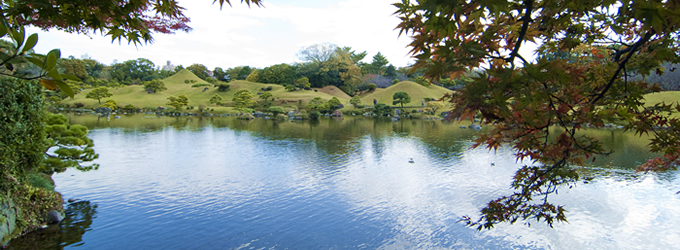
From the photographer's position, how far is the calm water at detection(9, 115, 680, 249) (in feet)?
22.2

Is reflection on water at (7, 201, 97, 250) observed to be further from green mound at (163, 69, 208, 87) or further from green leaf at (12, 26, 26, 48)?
green mound at (163, 69, 208, 87)

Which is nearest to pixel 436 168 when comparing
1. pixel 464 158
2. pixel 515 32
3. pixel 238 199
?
pixel 464 158

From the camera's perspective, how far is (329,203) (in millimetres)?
8898

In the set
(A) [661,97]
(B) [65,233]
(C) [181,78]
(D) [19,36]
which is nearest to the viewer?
(D) [19,36]

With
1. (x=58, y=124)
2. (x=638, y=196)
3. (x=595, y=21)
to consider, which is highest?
(x=595, y=21)

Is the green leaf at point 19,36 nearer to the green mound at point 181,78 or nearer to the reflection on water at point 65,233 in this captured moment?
the reflection on water at point 65,233

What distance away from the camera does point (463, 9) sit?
1834mm

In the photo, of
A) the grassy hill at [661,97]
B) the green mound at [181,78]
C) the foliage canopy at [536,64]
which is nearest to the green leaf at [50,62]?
the foliage canopy at [536,64]

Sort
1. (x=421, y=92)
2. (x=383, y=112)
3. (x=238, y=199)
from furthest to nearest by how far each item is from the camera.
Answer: (x=421, y=92) → (x=383, y=112) → (x=238, y=199)

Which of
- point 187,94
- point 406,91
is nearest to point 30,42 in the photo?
point 406,91

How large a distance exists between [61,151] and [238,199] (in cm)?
460

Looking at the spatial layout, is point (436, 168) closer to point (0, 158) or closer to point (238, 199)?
point (238, 199)

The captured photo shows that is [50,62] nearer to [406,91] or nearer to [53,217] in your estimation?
[53,217]

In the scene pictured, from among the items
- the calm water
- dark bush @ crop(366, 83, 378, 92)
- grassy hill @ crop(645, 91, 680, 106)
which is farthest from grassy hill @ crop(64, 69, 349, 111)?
grassy hill @ crop(645, 91, 680, 106)
